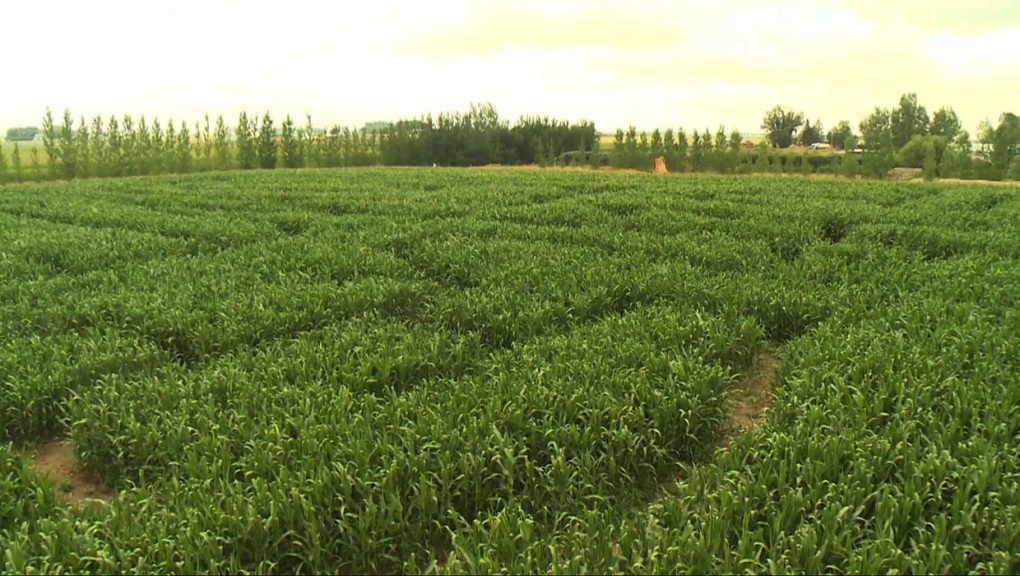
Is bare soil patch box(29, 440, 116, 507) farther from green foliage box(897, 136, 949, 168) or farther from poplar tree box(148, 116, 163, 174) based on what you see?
green foliage box(897, 136, 949, 168)

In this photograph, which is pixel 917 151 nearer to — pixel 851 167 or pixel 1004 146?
pixel 1004 146

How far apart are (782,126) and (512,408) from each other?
90374 millimetres

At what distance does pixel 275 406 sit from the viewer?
4.69m

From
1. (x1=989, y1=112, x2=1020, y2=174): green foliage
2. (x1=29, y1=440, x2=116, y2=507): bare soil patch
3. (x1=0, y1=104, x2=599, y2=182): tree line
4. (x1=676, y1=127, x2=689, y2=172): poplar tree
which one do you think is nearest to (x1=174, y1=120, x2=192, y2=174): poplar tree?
(x1=0, y1=104, x2=599, y2=182): tree line

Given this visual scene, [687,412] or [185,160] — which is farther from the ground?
[185,160]

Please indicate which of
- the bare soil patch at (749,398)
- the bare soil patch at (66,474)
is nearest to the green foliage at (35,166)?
the bare soil patch at (66,474)

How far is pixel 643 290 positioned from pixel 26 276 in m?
8.29

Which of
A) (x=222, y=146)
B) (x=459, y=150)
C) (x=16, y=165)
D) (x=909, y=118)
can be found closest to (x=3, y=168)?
(x=16, y=165)

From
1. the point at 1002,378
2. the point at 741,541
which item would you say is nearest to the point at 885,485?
the point at 741,541

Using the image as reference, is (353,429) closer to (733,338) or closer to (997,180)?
(733,338)

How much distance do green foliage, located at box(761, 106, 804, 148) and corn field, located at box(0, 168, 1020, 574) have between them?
8134cm

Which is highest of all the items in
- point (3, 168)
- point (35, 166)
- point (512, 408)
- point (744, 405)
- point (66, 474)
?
point (35, 166)

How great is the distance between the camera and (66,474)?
4.66 meters

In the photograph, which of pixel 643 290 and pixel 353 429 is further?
pixel 643 290
